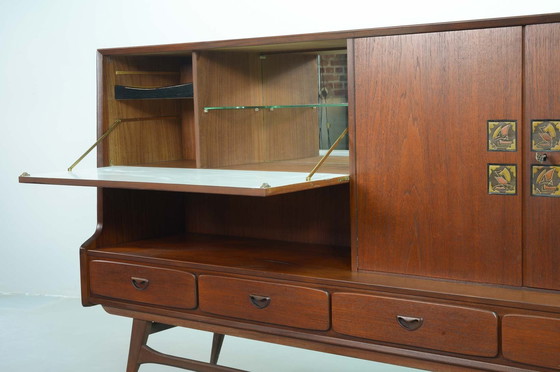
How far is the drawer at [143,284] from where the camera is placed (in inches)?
132

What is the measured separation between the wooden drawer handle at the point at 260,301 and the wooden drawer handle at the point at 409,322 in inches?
22.6

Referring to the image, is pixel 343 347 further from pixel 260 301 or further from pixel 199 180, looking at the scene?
pixel 199 180

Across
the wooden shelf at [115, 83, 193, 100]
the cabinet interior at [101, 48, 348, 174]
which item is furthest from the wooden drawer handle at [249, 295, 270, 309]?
the wooden shelf at [115, 83, 193, 100]

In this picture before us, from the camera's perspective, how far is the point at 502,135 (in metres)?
2.59

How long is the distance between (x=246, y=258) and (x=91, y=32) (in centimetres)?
337

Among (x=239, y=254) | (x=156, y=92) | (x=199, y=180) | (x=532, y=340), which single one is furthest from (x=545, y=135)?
(x=156, y=92)

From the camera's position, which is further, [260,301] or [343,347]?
[260,301]

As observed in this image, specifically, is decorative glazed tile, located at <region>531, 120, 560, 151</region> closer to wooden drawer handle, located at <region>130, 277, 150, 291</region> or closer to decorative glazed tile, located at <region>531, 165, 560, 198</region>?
decorative glazed tile, located at <region>531, 165, 560, 198</region>

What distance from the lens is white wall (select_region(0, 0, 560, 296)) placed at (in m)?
5.89

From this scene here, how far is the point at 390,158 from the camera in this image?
2838mm

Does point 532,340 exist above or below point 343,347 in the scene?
above

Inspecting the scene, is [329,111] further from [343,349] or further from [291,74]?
[343,349]

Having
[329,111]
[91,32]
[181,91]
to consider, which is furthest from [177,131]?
[91,32]

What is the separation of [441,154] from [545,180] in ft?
1.19
